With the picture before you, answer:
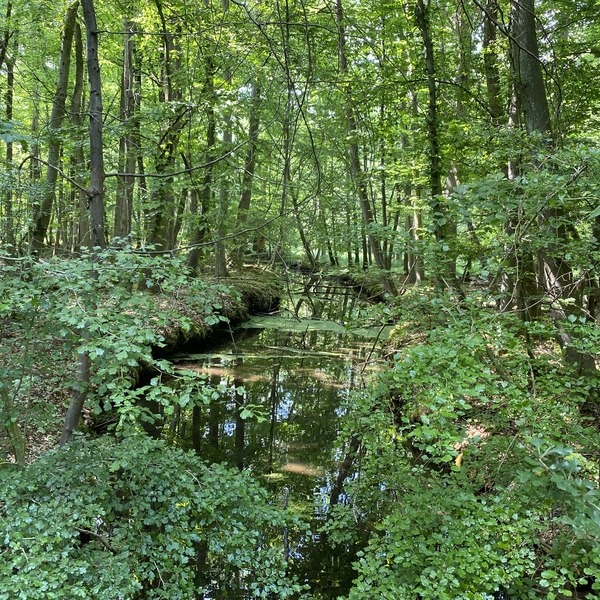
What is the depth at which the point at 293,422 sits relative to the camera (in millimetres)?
7508

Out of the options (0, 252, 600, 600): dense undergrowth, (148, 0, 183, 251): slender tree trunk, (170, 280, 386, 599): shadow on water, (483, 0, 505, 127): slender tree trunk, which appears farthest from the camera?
(148, 0, 183, 251): slender tree trunk

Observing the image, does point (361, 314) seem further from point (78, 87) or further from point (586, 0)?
point (78, 87)

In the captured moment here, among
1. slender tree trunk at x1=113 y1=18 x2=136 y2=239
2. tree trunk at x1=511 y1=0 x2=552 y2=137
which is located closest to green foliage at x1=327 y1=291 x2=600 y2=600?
tree trunk at x1=511 y1=0 x2=552 y2=137

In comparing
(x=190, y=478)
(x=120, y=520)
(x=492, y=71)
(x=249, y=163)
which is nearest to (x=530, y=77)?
(x=492, y=71)

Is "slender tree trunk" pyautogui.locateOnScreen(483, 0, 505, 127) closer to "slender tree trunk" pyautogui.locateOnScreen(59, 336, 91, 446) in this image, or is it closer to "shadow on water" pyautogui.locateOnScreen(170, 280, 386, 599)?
"shadow on water" pyautogui.locateOnScreen(170, 280, 386, 599)

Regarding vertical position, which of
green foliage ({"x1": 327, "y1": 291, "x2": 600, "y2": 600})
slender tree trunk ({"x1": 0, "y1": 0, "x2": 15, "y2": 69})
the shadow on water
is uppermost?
slender tree trunk ({"x1": 0, "y1": 0, "x2": 15, "y2": 69})

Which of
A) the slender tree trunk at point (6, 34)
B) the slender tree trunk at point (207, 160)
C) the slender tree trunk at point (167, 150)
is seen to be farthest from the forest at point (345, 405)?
the slender tree trunk at point (6, 34)

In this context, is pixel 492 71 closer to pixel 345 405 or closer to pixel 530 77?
pixel 530 77

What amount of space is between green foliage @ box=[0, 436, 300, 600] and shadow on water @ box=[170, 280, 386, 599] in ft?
2.32

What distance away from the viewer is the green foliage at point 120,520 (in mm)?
2244

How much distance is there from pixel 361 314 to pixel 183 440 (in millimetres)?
4175

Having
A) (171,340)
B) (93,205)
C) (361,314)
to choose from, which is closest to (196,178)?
(171,340)

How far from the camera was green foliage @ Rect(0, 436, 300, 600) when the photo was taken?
7.36ft

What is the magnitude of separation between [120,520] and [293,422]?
4.78 meters
